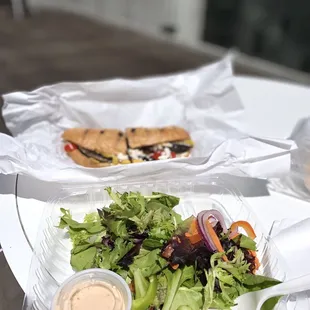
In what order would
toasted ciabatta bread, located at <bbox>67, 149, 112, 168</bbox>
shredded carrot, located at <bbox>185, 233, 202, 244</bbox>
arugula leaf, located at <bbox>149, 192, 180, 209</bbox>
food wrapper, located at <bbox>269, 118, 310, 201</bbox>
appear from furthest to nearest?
toasted ciabatta bread, located at <bbox>67, 149, 112, 168</bbox>
food wrapper, located at <bbox>269, 118, 310, 201</bbox>
arugula leaf, located at <bbox>149, 192, 180, 209</bbox>
shredded carrot, located at <bbox>185, 233, 202, 244</bbox>

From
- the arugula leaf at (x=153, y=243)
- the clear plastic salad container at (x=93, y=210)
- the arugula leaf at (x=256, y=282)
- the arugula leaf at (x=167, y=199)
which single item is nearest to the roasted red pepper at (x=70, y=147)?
the clear plastic salad container at (x=93, y=210)

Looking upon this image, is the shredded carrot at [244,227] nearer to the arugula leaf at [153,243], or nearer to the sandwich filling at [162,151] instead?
the arugula leaf at [153,243]

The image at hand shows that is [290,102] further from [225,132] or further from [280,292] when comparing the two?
[280,292]

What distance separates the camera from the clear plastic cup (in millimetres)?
757

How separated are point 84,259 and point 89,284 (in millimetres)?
91

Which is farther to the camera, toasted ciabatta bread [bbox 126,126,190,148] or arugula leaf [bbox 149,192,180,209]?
toasted ciabatta bread [bbox 126,126,190,148]

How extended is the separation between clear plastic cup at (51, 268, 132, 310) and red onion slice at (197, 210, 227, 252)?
16cm

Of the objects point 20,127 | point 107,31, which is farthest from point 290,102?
point 107,31

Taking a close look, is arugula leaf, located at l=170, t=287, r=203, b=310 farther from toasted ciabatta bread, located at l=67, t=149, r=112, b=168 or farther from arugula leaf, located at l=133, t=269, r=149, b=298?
toasted ciabatta bread, located at l=67, t=149, r=112, b=168

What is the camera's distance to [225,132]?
1.35 m

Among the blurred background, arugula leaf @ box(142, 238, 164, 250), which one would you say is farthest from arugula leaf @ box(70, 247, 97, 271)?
the blurred background

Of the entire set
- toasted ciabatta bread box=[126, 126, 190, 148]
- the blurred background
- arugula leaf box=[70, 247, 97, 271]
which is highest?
toasted ciabatta bread box=[126, 126, 190, 148]

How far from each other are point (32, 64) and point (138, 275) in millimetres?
2730

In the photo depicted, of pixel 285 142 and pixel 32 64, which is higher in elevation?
pixel 285 142
